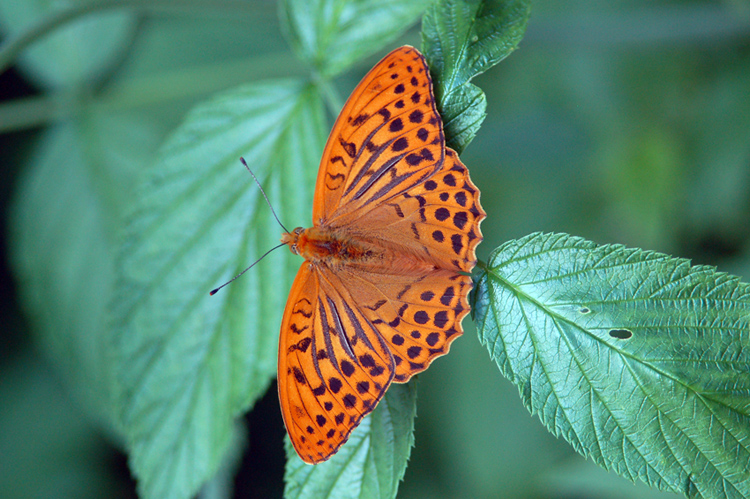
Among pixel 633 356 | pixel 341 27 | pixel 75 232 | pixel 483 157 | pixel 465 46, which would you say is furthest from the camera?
pixel 483 157

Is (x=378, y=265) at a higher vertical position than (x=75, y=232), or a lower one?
lower

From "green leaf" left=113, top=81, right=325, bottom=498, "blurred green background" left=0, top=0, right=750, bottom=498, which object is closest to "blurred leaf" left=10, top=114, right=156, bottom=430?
"blurred green background" left=0, top=0, right=750, bottom=498

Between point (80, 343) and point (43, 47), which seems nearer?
point (80, 343)

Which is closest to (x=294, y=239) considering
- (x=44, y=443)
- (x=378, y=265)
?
(x=378, y=265)

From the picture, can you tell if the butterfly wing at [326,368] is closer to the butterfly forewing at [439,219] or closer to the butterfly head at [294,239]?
the butterfly head at [294,239]

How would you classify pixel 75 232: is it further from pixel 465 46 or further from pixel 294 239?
pixel 465 46

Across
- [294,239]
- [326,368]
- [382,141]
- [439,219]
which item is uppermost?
[382,141]

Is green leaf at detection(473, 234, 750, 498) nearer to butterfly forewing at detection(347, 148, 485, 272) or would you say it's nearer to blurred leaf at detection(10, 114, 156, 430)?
butterfly forewing at detection(347, 148, 485, 272)

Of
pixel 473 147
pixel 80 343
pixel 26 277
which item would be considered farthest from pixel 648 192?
pixel 26 277

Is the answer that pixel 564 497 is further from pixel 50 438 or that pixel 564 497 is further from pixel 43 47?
pixel 43 47
